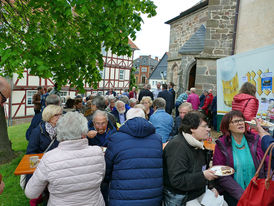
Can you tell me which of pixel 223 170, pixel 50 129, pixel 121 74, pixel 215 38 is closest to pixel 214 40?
pixel 215 38

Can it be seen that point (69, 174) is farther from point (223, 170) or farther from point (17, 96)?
point (17, 96)

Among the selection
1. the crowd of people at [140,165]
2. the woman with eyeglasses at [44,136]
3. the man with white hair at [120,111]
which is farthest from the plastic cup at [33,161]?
the man with white hair at [120,111]

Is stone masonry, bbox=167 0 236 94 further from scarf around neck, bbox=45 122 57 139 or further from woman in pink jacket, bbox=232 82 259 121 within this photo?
scarf around neck, bbox=45 122 57 139

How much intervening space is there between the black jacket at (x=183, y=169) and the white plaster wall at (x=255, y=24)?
6.60m

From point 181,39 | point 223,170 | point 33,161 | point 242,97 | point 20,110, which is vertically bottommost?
point 20,110

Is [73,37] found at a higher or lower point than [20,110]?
higher

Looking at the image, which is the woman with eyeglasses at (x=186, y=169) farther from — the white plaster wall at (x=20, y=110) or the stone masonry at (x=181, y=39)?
the white plaster wall at (x=20, y=110)

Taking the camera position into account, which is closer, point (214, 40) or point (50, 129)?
point (50, 129)

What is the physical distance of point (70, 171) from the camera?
192 cm

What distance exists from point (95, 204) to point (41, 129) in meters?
1.56

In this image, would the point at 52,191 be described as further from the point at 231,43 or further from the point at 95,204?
the point at 231,43

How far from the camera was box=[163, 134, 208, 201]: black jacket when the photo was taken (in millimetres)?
2158

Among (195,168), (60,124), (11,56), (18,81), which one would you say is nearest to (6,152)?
(11,56)

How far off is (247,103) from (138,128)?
2.68 metres
